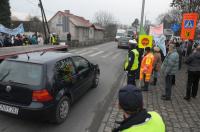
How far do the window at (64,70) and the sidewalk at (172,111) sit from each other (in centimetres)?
136

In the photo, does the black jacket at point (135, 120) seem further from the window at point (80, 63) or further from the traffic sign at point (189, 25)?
the traffic sign at point (189, 25)

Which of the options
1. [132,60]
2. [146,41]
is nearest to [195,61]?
[132,60]

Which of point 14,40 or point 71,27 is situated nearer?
point 14,40

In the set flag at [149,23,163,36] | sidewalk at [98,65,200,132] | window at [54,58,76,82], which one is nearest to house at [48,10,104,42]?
flag at [149,23,163,36]

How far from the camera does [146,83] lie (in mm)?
7836

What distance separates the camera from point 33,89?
462cm

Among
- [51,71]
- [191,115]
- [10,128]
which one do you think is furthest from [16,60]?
[191,115]

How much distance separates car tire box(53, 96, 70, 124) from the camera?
499 cm

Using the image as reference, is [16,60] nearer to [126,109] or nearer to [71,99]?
[71,99]

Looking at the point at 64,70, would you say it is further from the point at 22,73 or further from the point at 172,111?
the point at 172,111

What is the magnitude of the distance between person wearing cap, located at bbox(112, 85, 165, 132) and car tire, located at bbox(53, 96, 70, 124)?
10.4 feet

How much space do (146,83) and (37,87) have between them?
169 inches

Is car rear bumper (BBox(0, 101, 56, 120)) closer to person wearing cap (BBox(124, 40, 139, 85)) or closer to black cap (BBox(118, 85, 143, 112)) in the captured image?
black cap (BBox(118, 85, 143, 112))

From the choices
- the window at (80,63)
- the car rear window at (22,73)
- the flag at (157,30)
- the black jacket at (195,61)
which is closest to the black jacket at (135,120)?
the car rear window at (22,73)
